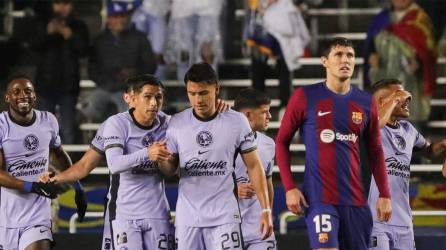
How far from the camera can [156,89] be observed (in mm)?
8914

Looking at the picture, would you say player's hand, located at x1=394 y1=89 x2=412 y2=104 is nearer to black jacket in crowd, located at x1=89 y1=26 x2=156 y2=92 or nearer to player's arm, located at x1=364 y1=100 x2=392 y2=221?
player's arm, located at x1=364 y1=100 x2=392 y2=221

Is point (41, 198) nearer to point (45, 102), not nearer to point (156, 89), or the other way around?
point (156, 89)

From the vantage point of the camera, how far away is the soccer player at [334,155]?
27.9 ft

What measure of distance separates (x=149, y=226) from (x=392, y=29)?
18.7 feet

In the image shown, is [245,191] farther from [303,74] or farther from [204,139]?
[303,74]

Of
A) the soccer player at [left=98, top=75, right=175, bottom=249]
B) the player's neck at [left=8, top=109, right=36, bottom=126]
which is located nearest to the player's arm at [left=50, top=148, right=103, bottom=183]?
the soccer player at [left=98, top=75, right=175, bottom=249]

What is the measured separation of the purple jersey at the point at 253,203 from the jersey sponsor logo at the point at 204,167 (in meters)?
1.16

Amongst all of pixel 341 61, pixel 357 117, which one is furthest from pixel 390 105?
pixel 341 61

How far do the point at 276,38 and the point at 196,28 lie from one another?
93 cm

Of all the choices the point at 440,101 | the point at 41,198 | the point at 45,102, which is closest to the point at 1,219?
the point at 41,198

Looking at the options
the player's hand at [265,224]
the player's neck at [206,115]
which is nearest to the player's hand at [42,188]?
the player's neck at [206,115]

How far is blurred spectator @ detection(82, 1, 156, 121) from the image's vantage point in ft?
45.1

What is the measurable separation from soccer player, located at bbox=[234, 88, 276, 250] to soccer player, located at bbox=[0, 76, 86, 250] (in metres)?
1.36

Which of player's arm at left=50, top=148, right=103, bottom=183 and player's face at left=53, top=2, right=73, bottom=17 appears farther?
player's face at left=53, top=2, right=73, bottom=17
